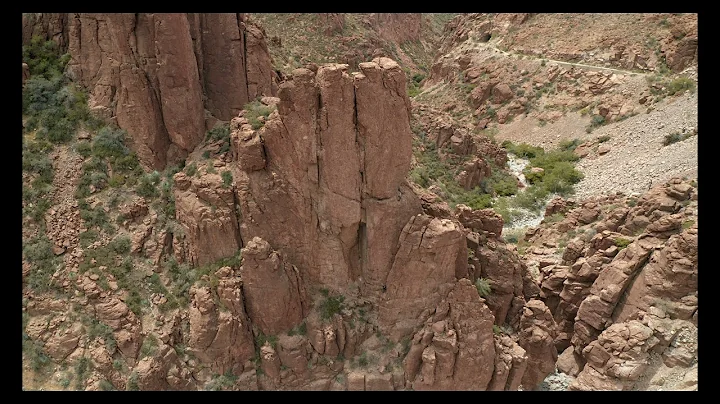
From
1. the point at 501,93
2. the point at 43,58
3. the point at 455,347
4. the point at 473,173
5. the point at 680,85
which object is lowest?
the point at 455,347

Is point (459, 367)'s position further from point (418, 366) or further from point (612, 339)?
point (612, 339)

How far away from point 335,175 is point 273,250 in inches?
132

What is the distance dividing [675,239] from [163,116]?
65.0ft

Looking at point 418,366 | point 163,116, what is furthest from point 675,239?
point 163,116

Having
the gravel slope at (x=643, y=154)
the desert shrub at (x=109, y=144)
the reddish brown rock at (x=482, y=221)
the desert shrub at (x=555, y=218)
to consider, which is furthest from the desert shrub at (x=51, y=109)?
the gravel slope at (x=643, y=154)

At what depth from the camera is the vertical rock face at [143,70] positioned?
18422mm

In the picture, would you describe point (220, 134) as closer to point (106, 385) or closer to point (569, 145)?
point (106, 385)

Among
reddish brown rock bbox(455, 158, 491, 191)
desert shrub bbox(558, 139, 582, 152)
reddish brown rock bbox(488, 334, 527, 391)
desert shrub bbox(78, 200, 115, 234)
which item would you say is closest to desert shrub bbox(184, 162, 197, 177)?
desert shrub bbox(78, 200, 115, 234)

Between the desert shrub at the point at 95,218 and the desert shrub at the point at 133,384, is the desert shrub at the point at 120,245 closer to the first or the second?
the desert shrub at the point at 95,218

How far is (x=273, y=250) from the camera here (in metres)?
16.8

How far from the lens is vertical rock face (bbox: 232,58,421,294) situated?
15633 millimetres

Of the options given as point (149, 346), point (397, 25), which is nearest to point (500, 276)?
point (149, 346)

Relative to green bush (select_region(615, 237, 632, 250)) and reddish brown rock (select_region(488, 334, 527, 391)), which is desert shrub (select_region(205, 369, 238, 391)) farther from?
green bush (select_region(615, 237, 632, 250))

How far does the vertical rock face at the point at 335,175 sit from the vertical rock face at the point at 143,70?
3440 mm
